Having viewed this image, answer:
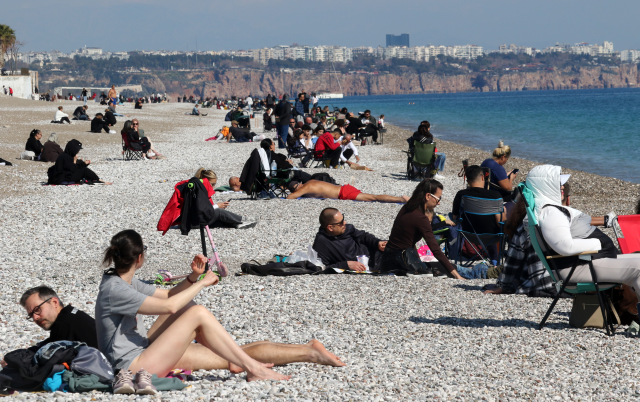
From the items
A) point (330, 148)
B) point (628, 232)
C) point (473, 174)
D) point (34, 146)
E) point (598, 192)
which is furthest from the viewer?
point (34, 146)

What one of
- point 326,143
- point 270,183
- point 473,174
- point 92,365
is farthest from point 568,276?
point 326,143

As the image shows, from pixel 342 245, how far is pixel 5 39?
2954 inches

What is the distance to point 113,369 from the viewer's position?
152 inches

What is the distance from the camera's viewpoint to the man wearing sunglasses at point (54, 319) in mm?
4066

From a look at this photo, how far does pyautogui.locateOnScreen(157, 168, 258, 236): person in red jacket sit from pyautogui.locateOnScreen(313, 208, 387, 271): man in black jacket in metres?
1.34

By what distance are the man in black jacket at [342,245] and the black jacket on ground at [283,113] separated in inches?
553

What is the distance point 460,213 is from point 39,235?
19.2ft

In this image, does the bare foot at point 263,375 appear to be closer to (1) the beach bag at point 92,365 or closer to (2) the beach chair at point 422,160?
(1) the beach bag at point 92,365

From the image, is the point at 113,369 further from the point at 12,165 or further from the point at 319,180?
the point at 12,165

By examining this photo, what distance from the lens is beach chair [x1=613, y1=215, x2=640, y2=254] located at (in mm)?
5457

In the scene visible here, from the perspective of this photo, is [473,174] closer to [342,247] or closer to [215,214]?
[342,247]

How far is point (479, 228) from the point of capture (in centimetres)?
741

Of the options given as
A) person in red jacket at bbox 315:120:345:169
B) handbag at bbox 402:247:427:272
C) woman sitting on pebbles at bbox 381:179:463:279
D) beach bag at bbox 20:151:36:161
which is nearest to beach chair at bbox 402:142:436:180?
person in red jacket at bbox 315:120:345:169

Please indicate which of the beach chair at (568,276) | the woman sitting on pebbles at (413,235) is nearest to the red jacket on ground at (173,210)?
the woman sitting on pebbles at (413,235)
